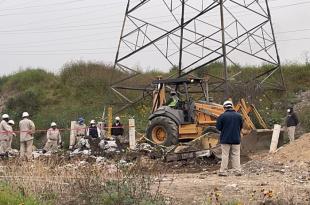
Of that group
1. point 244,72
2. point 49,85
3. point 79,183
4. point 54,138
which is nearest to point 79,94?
point 49,85

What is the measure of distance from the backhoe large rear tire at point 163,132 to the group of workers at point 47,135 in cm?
128

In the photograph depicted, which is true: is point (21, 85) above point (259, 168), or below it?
above

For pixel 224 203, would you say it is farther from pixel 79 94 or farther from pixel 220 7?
pixel 79 94

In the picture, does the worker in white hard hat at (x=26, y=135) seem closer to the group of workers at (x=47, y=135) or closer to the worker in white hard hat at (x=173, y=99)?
the group of workers at (x=47, y=135)

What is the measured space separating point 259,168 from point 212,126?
562 centimetres

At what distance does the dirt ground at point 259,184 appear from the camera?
906 centimetres

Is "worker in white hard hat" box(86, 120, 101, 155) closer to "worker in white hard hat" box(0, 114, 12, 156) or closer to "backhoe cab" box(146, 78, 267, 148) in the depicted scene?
"backhoe cab" box(146, 78, 267, 148)

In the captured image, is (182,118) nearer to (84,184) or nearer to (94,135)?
(94,135)

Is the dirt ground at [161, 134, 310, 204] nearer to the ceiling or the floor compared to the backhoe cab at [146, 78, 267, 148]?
nearer to the floor

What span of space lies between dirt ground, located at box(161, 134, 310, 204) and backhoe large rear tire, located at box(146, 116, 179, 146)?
4.23 meters

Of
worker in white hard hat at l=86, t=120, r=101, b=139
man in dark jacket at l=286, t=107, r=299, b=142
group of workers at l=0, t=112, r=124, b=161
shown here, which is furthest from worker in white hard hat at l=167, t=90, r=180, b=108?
man in dark jacket at l=286, t=107, r=299, b=142

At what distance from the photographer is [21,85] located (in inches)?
1788

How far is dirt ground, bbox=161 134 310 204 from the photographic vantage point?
29.7 ft

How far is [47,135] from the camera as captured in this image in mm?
23172
